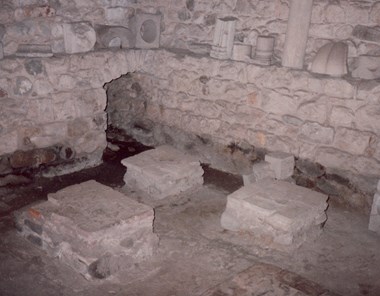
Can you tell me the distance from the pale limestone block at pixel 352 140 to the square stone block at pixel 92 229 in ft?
7.02

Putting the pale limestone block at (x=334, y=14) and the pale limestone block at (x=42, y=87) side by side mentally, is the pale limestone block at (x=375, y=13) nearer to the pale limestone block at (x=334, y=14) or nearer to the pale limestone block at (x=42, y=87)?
the pale limestone block at (x=334, y=14)

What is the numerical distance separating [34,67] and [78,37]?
63 cm

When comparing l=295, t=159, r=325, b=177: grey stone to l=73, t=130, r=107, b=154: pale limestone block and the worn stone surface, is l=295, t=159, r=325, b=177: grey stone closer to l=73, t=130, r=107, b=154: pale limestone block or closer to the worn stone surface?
the worn stone surface

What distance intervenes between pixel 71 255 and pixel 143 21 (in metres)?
3.28

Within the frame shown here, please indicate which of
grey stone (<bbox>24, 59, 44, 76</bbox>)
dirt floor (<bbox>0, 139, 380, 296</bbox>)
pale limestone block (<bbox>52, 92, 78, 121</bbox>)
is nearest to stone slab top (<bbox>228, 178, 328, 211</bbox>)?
dirt floor (<bbox>0, 139, 380, 296</bbox>)

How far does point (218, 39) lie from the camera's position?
5.00 metres

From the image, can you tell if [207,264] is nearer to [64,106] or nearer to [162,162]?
[162,162]

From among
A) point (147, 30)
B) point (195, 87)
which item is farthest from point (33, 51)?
point (195, 87)

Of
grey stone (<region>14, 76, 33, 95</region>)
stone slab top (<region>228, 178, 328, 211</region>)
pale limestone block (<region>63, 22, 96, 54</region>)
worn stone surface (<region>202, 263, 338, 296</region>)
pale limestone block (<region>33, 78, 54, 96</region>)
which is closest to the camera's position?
worn stone surface (<region>202, 263, 338, 296</region>)

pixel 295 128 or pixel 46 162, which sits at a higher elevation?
pixel 295 128

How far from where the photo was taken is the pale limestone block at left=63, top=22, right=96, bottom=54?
473 cm

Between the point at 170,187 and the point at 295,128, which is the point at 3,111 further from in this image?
the point at 295,128

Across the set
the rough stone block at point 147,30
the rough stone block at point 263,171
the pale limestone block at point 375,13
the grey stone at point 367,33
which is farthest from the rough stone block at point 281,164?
the rough stone block at point 147,30

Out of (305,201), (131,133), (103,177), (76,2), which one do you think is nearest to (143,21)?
(76,2)
